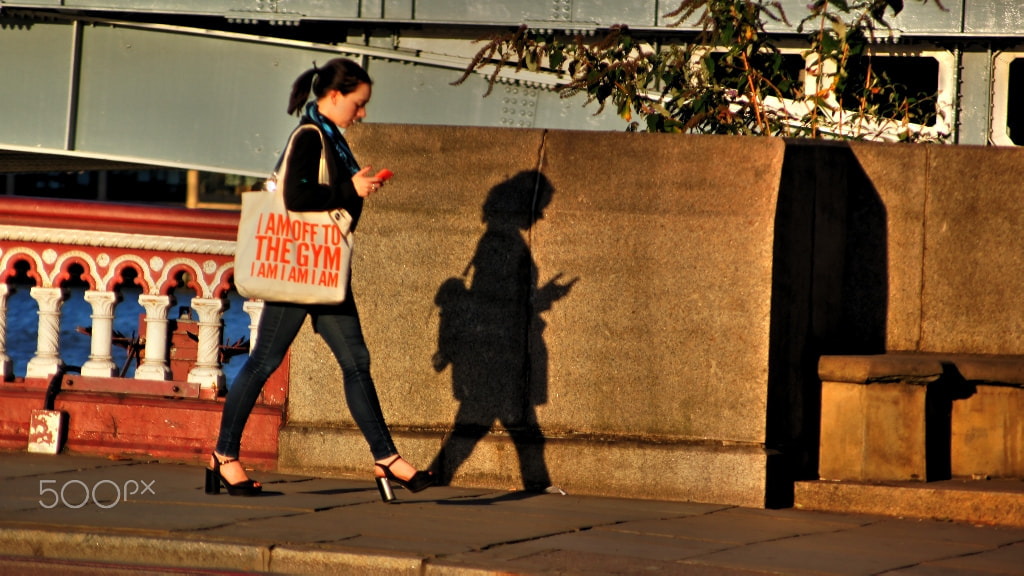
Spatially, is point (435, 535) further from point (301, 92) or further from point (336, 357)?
point (301, 92)

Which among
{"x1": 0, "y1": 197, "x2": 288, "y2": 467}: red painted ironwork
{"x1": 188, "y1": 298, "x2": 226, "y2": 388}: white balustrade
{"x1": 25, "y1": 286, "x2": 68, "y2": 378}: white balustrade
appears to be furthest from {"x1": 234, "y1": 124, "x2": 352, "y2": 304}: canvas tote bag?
{"x1": 25, "y1": 286, "x2": 68, "y2": 378}: white balustrade

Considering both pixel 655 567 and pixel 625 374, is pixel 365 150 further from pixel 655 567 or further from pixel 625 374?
pixel 655 567

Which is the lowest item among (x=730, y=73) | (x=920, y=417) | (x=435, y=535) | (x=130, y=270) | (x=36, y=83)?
(x=435, y=535)

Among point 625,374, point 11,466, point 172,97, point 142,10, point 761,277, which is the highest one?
point 142,10

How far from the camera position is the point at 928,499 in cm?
561

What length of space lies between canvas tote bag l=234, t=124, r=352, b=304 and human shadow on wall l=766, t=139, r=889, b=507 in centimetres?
190

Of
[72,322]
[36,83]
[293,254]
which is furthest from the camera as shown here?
[72,322]

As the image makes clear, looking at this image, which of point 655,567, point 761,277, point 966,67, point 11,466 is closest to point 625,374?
point 761,277

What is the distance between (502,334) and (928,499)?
1930 mm

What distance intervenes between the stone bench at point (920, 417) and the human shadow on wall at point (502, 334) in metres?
1.26

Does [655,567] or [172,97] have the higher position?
[172,97]

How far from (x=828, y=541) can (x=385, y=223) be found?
7.96ft

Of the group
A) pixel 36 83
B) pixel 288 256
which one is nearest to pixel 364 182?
pixel 288 256

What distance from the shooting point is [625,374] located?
5.95 metres
